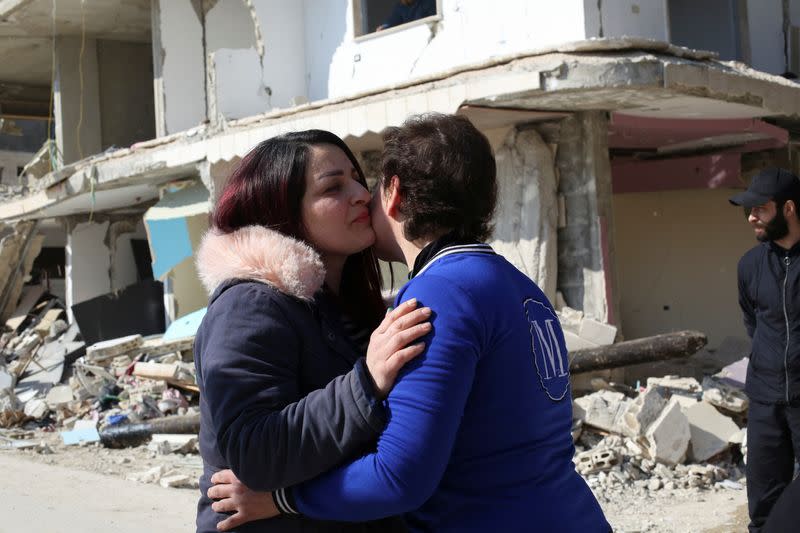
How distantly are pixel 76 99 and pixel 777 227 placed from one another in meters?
14.0

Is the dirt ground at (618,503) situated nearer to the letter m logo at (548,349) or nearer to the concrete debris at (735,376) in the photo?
the concrete debris at (735,376)

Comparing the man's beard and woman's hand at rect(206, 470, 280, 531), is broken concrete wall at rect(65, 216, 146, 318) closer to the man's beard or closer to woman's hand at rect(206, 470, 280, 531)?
the man's beard

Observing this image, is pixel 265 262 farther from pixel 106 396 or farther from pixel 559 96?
pixel 106 396

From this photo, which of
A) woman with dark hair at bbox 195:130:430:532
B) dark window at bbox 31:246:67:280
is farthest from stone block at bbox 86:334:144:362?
woman with dark hair at bbox 195:130:430:532

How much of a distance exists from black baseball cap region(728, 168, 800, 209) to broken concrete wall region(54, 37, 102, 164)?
13410mm

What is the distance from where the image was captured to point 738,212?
11734 mm

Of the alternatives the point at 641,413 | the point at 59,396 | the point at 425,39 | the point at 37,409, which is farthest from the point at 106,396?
the point at 641,413

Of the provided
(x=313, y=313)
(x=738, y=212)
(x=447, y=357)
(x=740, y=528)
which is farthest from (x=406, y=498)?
(x=738, y=212)

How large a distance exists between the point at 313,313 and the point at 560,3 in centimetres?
737

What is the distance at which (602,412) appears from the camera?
24.7ft

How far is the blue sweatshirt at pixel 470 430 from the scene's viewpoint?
1642 millimetres

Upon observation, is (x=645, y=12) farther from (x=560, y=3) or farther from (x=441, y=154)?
(x=441, y=154)

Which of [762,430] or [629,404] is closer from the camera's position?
[762,430]

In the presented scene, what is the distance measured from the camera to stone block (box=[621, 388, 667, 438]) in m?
7.21
